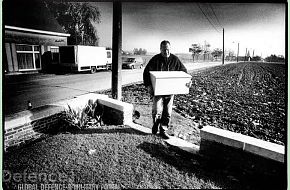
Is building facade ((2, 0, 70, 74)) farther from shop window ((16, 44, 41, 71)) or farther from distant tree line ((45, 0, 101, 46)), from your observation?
distant tree line ((45, 0, 101, 46))

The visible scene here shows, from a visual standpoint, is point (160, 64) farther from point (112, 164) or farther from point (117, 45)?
point (112, 164)

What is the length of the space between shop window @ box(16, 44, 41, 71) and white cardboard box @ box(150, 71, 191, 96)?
12.3 meters

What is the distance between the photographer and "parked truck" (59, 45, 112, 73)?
13.7 m

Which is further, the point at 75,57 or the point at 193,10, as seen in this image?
the point at 75,57

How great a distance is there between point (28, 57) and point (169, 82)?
522 inches

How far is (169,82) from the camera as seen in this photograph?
290cm

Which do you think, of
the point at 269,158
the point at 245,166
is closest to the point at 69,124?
the point at 245,166

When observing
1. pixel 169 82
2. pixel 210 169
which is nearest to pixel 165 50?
pixel 169 82

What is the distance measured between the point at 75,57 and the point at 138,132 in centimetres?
1180

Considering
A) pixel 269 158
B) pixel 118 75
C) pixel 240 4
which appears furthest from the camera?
pixel 118 75

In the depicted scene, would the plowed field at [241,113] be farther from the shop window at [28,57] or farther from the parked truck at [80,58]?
the shop window at [28,57]

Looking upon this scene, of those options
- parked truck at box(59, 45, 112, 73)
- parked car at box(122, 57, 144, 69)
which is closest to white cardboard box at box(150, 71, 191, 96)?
parked truck at box(59, 45, 112, 73)

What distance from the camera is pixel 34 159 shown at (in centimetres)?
251

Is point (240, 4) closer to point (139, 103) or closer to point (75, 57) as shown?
point (139, 103)
